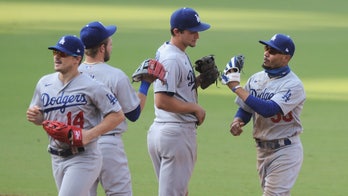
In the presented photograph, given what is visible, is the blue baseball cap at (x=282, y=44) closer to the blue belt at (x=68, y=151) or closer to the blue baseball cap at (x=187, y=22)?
the blue baseball cap at (x=187, y=22)

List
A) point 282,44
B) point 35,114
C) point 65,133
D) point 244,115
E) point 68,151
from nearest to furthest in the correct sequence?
1. point 65,133
2. point 68,151
3. point 35,114
4. point 282,44
5. point 244,115

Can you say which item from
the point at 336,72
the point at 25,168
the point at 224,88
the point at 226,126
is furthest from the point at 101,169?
the point at 336,72

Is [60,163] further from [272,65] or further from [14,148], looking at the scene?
[14,148]

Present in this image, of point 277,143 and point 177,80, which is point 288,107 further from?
point 177,80

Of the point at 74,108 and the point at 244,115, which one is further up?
the point at 74,108

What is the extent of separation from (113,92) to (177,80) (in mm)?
513

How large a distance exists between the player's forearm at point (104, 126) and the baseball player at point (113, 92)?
17.7 inches

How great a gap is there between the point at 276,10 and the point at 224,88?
7588 mm

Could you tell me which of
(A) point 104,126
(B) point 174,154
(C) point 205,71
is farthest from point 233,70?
(A) point 104,126

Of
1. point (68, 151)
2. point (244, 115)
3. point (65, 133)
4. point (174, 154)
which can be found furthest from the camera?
point (244, 115)

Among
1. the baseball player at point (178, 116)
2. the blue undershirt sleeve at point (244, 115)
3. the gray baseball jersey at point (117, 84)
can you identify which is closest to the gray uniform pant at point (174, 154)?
the baseball player at point (178, 116)

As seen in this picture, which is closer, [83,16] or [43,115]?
[43,115]

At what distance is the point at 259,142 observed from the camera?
773 cm

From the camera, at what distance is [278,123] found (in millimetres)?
7645
